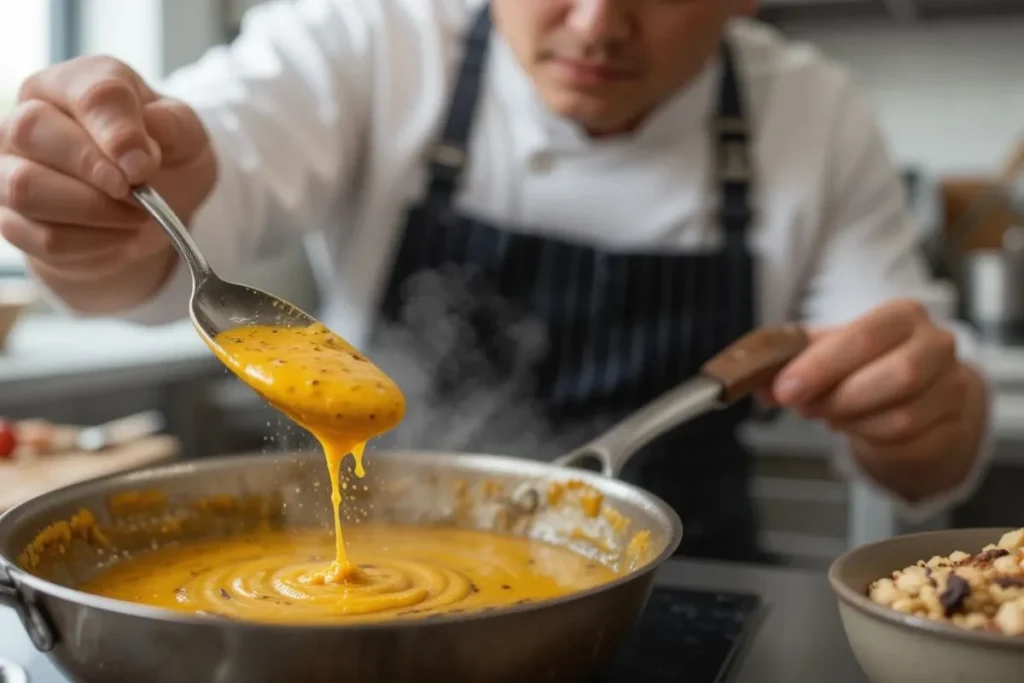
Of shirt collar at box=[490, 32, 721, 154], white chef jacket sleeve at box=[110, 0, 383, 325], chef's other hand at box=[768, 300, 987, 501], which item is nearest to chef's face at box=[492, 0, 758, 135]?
shirt collar at box=[490, 32, 721, 154]

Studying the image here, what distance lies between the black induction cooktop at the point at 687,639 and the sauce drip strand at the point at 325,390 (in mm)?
171

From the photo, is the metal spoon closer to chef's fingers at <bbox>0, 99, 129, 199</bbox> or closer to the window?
chef's fingers at <bbox>0, 99, 129, 199</bbox>

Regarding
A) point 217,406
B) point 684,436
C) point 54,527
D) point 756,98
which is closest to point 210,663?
point 54,527

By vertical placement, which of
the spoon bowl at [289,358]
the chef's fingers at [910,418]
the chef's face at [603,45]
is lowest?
the chef's fingers at [910,418]

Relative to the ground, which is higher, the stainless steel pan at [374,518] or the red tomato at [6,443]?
the stainless steel pan at [374,518]

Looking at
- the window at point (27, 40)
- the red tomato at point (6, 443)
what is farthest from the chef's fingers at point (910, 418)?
the window at point (27, 40)

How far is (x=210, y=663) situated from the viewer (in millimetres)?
444

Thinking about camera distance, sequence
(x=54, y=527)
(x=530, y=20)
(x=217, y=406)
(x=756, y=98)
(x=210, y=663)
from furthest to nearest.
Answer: (x=217, y=406), (x=756, y=98), (x=530, y=20), (x=54, y=527), (x=210, y=663)

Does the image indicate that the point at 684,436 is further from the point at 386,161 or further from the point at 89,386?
the point at 89,386

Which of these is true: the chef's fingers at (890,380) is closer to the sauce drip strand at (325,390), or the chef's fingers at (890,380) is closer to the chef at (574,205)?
the chef at (574,205)

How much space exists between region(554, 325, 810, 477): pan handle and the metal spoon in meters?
0.22

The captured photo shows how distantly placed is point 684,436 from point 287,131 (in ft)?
1.91

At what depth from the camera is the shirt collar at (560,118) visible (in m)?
1.28

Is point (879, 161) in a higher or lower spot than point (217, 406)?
higher
